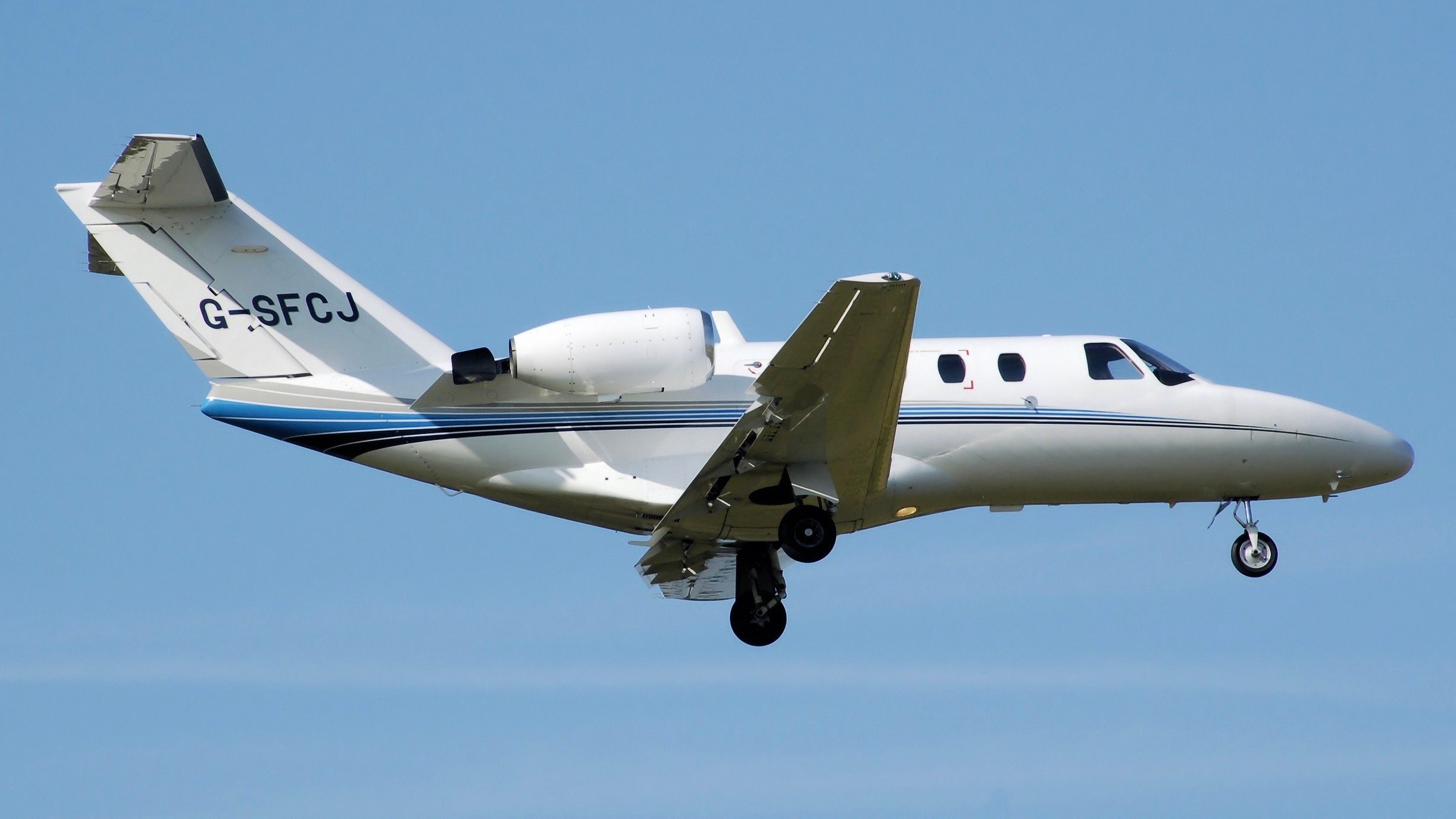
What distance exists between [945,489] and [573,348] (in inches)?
188

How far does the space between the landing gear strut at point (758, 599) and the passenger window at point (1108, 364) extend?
4.49m

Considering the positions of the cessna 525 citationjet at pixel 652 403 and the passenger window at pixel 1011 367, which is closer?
the cessna 525 citationjet at pixel 652 403

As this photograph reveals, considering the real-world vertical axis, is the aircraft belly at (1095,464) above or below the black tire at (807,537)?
above

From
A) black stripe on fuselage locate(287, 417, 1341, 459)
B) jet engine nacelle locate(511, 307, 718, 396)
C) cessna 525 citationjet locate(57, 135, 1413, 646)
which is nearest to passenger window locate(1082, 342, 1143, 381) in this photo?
cessna 525 citationjet locate(57, 135, 1413, 646)

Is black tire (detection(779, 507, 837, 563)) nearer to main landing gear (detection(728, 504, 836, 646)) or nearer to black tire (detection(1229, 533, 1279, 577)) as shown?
main landing gear (detection(728, 504, 836, 646))

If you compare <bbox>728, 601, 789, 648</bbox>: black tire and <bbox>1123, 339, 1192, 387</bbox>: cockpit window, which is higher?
<bbox>1123, 339, 1192, 387</bbox>: cockpit window

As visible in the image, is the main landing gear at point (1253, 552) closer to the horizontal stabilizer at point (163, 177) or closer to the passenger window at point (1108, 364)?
the passenger window at point (1108, 364)

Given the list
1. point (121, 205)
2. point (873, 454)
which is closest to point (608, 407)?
point (873, 454)

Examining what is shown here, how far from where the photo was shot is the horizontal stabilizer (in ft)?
57.4

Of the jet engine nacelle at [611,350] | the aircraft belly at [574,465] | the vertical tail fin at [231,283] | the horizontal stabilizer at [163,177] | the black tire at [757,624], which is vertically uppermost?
the horizontal stabilizer at [163,177]

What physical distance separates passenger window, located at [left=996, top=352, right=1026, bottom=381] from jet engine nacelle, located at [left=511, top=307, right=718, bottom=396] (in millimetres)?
3861

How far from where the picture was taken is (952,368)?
19.3 meters

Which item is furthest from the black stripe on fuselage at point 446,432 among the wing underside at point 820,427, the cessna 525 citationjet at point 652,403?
the wing underside at point 820,427

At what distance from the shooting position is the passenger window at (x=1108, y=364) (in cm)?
1994
